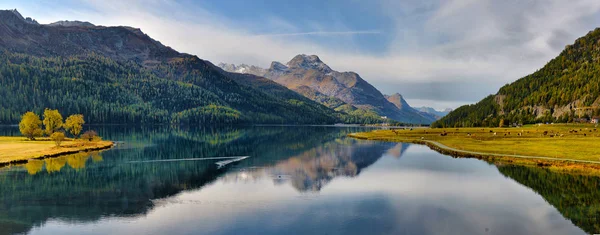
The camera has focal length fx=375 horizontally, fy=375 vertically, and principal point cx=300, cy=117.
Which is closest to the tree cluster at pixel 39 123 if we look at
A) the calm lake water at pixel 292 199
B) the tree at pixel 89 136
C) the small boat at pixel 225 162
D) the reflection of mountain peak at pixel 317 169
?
the tree at pixel 89 136

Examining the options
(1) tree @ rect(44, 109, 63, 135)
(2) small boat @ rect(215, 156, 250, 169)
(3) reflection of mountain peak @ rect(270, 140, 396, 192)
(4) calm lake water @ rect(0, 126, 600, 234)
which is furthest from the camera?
(1) tree @ rect(44, 109, 63, 135)

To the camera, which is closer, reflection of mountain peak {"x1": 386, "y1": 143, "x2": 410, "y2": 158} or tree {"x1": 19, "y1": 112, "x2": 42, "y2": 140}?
reflection of mountain peak {"x1": 386, "y1": 143, "x2": 410, "y2": 158}

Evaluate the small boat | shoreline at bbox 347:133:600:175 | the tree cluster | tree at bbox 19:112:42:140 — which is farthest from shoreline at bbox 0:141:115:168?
shoreline at bbox 347:133:600:175

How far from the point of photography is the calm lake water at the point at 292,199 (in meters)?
40.8

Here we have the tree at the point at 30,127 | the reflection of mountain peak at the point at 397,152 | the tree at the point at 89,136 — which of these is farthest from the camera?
the tree at the point at 30,127

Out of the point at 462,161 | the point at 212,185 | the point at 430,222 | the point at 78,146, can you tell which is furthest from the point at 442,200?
the point at 78,146

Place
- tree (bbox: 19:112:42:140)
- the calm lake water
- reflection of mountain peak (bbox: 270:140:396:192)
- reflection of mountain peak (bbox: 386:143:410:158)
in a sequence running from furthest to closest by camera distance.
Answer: tree (bbox: 19:112:42:140), reflection of mountain peak (bbox: 386:143:410:158), reflection of mountain peak (bbox: 270:140:396:192), the calm lake water

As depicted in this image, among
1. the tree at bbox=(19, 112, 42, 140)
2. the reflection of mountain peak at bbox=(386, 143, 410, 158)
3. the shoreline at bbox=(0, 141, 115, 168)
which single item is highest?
the tree at bbox=(19, 112, 42, 140)

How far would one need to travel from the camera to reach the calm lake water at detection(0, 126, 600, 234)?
40.8 meters

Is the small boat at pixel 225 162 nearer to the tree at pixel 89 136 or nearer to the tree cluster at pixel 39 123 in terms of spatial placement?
the tree cluster at pixel 39 123

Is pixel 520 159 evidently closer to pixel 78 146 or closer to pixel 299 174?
pixel 299 174

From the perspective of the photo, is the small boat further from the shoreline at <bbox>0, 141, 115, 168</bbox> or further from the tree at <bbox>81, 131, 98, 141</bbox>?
the tree at <bbox>81, 131, 98, 141</bbox>

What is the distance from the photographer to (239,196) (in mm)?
55688

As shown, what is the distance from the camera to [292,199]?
53.7 metres
